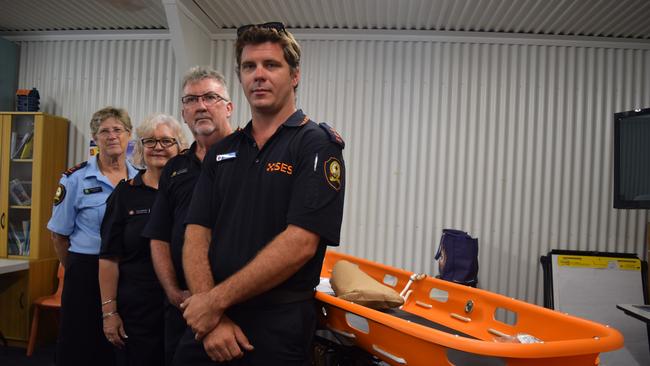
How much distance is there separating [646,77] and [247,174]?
4.18 m

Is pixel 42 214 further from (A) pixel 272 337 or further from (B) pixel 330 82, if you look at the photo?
(A) pixel 272 337

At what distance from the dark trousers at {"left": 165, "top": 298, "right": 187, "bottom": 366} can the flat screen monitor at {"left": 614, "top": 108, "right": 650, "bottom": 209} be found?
3250mm

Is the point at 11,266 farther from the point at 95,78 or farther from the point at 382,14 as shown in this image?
the point at 382,14

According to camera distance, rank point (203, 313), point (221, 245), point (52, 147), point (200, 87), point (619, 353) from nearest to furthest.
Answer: point (203, 313)
point (221, 245)
point (200, 87)
point (619, 353)
point (52, 147)

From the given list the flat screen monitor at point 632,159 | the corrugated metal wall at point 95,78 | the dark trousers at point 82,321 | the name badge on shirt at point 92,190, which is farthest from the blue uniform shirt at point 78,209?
the flat screen monitor at point 632,159

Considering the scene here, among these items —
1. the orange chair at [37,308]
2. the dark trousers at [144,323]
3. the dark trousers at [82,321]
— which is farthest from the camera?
the orange chair at [37,308]

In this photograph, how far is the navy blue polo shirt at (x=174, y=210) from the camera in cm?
178

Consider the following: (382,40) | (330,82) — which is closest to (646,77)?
(382,40)

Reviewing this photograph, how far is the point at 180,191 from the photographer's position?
6.05 ft

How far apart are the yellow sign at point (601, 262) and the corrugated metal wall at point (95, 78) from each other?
389cm

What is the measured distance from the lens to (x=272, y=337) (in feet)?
4.38

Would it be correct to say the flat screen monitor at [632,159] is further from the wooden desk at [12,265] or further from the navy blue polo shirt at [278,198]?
the wooden desk at [12,265]

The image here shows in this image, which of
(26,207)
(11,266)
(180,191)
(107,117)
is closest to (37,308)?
(11,266)

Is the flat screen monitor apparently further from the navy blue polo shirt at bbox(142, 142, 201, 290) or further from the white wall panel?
the navy blue polo shirt at bbox(142, 142, 201, 290)
